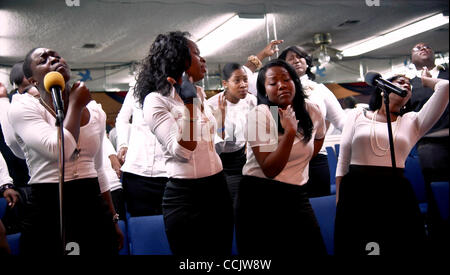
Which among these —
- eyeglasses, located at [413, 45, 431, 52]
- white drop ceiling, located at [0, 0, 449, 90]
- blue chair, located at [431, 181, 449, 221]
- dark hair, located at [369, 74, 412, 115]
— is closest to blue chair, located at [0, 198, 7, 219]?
white drop ceiling, located at [0, 0, 449, 90]

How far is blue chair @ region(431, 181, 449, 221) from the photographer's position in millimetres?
2109

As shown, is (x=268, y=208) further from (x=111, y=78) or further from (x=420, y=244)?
(x=111, y=78)

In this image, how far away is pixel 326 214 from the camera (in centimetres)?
220

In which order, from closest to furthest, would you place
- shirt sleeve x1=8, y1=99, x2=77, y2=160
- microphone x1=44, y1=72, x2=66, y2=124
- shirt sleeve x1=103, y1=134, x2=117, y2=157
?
microphone x1=44, y1=72, x2=66, y2=124
shirt sleeve x1=8, y1=99, x2=77, y2=160
shirt sleeve x1=103, y1=134, x2=117, y2=157

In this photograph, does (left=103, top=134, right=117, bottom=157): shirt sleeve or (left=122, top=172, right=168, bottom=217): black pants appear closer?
(left=103, top=134, right=117, bottom=157): shirt sleeve

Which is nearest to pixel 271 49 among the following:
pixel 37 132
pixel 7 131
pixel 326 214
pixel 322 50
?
pixel 322 50

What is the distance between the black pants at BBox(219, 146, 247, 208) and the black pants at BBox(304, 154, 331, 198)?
1.27ft

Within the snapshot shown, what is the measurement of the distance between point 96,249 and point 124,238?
0.85 ft

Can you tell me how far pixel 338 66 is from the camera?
2.37 m

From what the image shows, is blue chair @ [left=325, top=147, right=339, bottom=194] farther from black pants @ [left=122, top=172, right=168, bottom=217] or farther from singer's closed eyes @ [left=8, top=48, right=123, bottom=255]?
singer's closed eyes @ [left=8, top=48, right=123, bottom=255]

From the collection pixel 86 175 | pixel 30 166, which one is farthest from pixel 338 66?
pixel 30 166

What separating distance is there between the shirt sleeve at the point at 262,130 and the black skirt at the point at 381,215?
1.83ft

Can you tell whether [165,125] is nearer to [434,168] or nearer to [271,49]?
[271,49]

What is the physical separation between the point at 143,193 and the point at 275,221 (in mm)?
763
